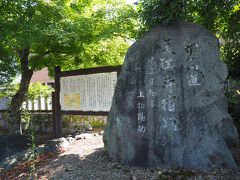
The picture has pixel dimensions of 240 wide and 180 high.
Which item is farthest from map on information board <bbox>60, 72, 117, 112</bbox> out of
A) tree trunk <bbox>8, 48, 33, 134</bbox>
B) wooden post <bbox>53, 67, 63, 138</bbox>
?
tree trunk <bbox>8, 48, 33, 134</bbox>

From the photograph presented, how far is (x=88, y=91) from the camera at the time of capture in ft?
32.3

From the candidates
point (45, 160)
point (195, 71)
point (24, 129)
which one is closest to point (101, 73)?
point (45, 160)

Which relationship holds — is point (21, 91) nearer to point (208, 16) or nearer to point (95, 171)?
point (95, 171)

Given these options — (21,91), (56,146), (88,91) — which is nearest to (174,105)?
(56,146)

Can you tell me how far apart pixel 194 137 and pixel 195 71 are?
4.29 feet

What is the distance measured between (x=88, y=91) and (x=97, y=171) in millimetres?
4028

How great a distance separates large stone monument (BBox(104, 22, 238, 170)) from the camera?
586 cm

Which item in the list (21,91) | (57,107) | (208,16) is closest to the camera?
(208,16)

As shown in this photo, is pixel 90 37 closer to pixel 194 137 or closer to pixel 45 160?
pixel 45 160

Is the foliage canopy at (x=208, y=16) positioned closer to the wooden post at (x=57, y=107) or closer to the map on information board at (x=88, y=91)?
the map on information board at (x=88, y=91)

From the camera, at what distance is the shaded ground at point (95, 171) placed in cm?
555

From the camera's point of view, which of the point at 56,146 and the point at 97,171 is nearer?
the point at 97,171

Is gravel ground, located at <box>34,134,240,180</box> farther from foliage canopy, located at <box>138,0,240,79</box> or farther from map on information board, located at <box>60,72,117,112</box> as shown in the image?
foliage canopy, located at <box>138,0,240,79</box>

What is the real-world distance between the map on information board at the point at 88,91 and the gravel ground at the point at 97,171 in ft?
5.98
